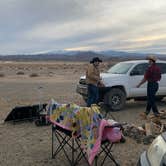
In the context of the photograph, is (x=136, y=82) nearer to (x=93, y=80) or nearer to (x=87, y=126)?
(x=93, y=80)

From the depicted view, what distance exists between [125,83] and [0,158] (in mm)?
7103

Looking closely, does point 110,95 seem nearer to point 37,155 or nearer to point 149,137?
point 149,137

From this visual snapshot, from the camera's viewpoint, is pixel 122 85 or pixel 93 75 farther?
pixel 122 85

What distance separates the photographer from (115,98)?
13.5 metres

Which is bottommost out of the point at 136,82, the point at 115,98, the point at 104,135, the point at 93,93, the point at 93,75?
the point at 115,98

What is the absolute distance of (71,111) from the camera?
6.53m

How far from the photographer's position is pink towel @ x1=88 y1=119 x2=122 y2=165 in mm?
5824

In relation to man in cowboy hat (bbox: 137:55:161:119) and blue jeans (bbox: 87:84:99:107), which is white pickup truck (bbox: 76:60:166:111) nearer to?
blue jeans (bbox: 87:84:99:107)

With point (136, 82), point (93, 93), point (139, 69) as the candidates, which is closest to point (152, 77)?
point (93, 93)

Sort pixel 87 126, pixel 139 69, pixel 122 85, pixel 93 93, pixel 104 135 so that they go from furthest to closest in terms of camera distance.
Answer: pixel 139 69, pixel 122 85, pixel 93 93, pixel 87 126, pixel 104 135

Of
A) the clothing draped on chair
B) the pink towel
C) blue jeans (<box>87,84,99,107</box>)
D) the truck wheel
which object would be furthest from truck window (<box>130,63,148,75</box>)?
the pink towel

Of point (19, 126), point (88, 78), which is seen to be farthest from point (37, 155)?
point (88, 78)

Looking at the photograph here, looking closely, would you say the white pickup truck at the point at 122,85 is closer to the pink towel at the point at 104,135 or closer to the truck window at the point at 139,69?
the truck window at the point at 139,69

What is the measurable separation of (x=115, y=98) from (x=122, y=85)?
539 mm
